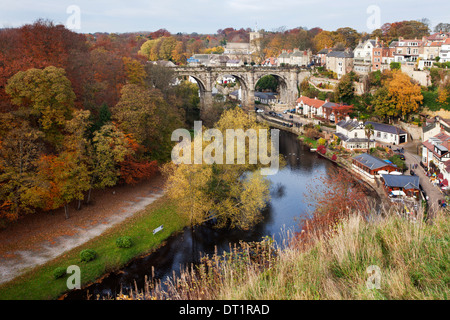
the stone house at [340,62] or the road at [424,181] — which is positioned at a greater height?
the stone house at [340,62]

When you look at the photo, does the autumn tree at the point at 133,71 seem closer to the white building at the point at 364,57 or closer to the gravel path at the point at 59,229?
the gravel path at the point at 59,229

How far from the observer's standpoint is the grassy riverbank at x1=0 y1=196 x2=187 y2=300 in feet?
44.2

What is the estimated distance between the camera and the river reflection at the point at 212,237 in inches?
578

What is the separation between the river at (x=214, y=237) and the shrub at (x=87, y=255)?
1.24m

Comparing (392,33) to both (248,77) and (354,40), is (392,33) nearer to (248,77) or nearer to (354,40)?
(354,40)

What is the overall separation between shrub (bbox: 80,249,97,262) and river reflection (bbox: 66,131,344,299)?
1.24 meters

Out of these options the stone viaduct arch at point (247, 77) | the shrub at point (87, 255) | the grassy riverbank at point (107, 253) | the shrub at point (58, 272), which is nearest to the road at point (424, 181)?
the grassy riverbank at point (107, 253)

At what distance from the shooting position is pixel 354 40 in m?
64.1

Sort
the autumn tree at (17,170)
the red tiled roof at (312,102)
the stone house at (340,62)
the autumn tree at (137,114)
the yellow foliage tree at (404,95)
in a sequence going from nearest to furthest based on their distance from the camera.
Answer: the autumn tree at (17,170) < the autumn tree at (137,114) < the yellow foliage tree at (404,95) < the red tiled roof at (312,102) < the stone house at (340,62)

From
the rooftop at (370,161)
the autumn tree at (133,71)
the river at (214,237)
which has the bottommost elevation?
the river at (214,237)

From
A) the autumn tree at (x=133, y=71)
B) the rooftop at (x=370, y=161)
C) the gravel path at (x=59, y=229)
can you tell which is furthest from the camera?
the autumn tree at (x=133, y=71)

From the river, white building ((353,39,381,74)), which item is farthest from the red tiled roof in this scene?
the river

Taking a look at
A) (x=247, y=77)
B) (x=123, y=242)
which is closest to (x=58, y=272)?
(x=123, y=242)

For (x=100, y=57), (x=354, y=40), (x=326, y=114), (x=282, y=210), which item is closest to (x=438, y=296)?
(x=282, y=210)
